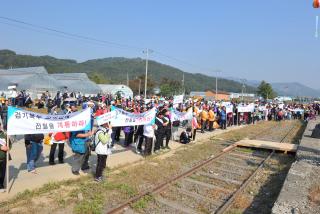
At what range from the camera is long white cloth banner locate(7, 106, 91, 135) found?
7773 mm

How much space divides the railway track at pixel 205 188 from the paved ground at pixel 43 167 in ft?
7.55

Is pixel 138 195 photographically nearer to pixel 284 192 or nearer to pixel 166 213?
pixel 166 213

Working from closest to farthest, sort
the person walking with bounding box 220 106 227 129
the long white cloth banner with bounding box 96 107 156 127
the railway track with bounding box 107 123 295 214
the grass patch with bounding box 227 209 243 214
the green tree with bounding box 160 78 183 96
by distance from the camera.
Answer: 1. the grass patch with bounding box 227 209 243 214
2. the railway track with bounding box 107 123 295 214
3. the long white cloth banner with bounding box 96 107 156 127
4. the person walking with bounding box 220 106 227 129
5. the green tree with bounding box 160 78 183 96

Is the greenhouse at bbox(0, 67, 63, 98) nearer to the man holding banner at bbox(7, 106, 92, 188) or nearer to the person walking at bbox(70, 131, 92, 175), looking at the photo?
the man holding banner at bbox(7, 106, 92, 188)

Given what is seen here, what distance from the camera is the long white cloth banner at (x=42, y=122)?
777 centimetres

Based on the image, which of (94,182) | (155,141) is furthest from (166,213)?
(155,141)

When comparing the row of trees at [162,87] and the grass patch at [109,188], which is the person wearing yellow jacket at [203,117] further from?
the row of trees at [162,87]

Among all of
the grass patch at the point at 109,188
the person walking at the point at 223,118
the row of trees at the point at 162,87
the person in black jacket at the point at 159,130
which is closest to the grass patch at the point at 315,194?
the grass patch at the point at 109,188

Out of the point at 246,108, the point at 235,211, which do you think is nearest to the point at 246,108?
the point at 246,108

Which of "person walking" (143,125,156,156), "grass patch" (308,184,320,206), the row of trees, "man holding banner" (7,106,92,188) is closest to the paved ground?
"person walking" (143,125,156,156)

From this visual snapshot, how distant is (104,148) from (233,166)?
5361mm

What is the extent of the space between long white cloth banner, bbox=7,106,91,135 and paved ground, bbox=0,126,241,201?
1279 millimetres

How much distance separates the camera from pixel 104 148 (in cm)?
864

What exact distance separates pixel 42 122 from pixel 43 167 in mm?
2016
